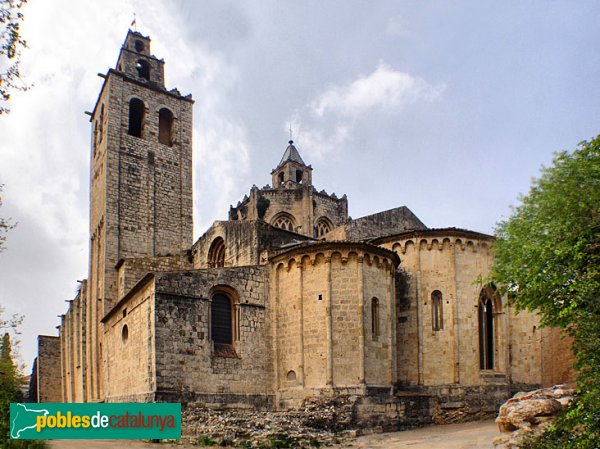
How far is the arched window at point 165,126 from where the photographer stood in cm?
3306

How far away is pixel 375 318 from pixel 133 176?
17.0 meters

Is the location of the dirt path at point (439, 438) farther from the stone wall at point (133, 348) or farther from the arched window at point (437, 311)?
the stone wall at point (133, 348)

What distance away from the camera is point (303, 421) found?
16.7 m

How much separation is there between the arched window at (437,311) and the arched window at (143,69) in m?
21.7

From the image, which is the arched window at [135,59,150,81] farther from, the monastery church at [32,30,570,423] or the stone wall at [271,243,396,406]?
the stone wall at [271,243,396,406]

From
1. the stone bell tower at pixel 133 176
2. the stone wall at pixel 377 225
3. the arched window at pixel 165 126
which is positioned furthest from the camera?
the arched window at pixel 165 126

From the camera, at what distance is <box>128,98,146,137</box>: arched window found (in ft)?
106

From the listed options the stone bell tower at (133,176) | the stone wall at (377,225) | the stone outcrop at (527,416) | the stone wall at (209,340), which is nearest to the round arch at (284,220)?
the stone bell tower at (133,176)

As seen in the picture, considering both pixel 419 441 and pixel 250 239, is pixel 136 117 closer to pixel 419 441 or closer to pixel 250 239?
pixel 250 239

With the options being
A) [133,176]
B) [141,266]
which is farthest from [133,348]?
[133,176]

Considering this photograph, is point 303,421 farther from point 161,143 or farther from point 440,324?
point 161,143

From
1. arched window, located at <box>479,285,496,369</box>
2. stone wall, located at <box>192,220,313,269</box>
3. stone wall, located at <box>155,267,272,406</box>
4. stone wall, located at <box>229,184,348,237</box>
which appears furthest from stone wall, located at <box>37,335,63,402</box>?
arched window, located at <box>479,285,496,369</box>

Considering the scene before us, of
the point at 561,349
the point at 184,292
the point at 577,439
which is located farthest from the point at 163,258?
the point at 577,439

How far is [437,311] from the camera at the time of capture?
2073 centimetres
